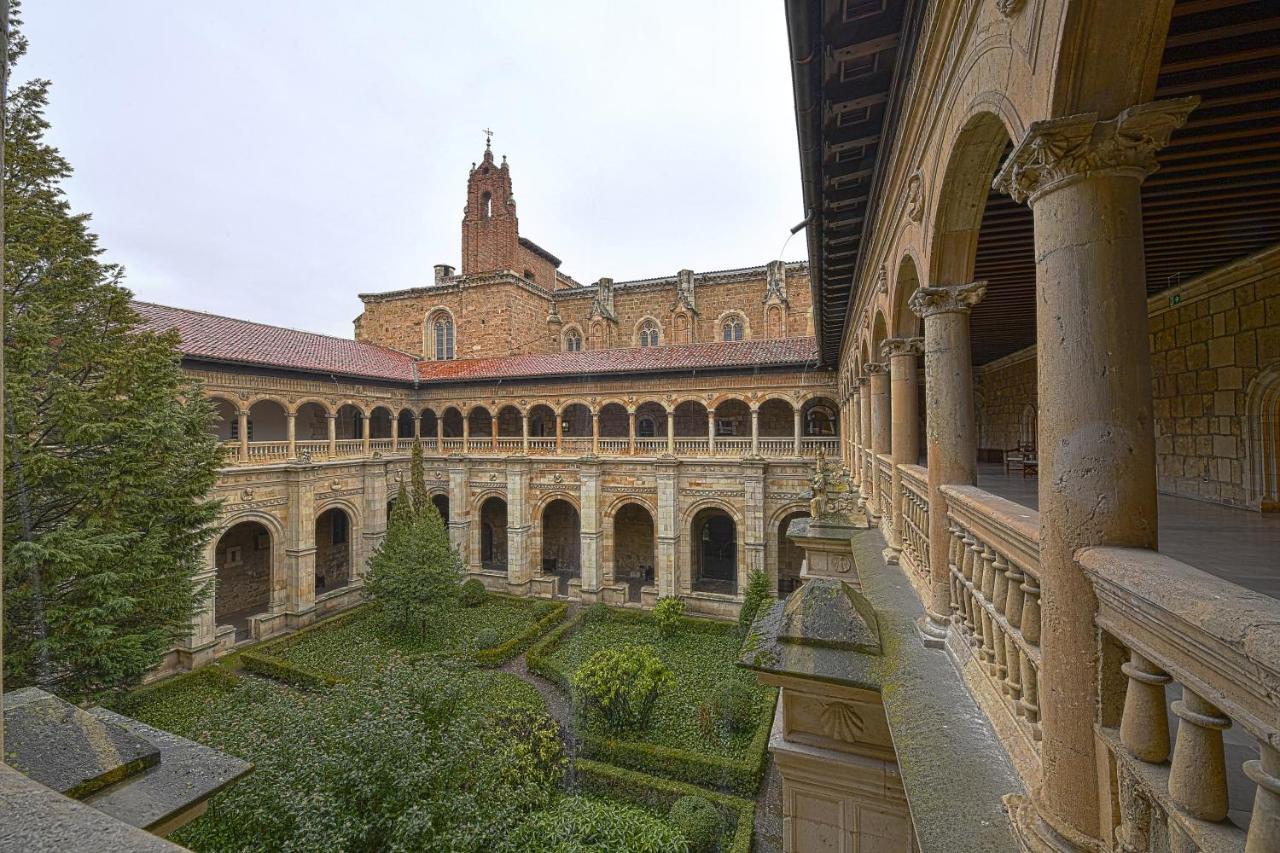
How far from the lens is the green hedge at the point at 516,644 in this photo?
13.8 meters

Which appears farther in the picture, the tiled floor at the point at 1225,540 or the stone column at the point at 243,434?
the stone column at the point at 243,434

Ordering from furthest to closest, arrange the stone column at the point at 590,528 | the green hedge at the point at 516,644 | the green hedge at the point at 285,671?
1. the stone column at the point at 590,528
2. the green hedge at the point at 516,644
3. the green hedge at the point at 285,671

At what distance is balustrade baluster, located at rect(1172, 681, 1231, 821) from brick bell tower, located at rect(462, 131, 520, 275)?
1070 inches

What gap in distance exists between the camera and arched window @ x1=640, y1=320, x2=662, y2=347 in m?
26.2

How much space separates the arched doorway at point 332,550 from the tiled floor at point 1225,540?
75.6 ft

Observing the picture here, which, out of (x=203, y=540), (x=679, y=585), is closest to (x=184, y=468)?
(x=203, y=540)

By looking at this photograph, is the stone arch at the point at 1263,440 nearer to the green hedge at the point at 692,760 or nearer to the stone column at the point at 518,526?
the green hedge at the point at 692,760

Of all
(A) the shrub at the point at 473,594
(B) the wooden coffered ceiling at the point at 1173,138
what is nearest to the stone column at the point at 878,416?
(B) the wooden coffered ceiling at the point at 1173,138

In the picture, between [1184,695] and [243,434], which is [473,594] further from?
[1184,695]

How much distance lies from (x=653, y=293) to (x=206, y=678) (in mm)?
20764

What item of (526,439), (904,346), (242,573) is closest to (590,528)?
(526,439)

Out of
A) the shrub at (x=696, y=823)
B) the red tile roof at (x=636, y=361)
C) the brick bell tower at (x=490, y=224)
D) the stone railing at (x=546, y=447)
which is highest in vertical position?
the brick bell tower at (x=490, y=224)

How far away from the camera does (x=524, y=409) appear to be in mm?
21406

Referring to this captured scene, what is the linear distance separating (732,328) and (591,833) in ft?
68.2
